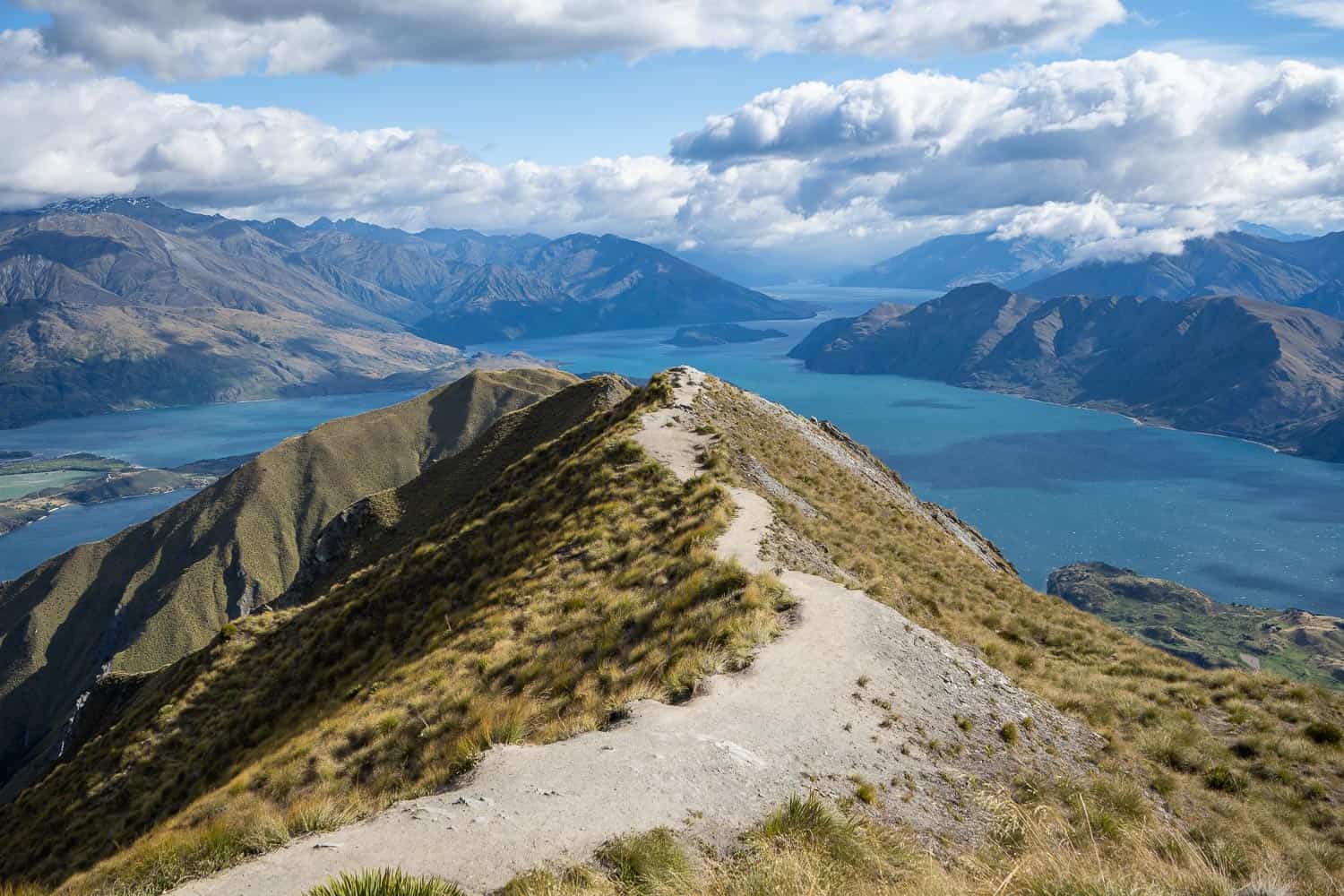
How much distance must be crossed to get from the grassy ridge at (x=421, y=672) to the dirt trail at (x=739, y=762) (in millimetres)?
1189

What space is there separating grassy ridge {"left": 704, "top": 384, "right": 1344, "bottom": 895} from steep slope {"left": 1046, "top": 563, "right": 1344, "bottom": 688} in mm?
168381

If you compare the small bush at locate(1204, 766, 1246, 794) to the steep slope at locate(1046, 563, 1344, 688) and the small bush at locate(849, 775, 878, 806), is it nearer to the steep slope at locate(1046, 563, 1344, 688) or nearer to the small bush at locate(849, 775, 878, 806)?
the small bush at locate(849, 775, 878, 806)

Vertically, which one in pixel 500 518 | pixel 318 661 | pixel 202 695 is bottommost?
pixel 202 695

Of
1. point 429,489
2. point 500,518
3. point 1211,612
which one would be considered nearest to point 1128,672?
point 500,518

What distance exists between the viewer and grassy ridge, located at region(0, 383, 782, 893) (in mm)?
15492

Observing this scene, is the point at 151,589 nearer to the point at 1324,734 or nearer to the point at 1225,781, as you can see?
the point at 1225,781

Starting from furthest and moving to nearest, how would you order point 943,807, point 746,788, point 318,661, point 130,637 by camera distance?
point 130,637 < point 318,661 < point 943,807 < point 746,788

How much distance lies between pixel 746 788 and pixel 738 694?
3.41 meters

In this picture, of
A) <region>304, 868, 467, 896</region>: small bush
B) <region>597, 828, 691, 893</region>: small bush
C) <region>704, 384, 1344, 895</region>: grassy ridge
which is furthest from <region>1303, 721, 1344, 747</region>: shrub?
<region>304, 868, 467, 896</region>: small bush

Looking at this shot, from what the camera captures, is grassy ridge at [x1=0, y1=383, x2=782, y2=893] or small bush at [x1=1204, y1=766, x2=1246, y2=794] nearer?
grassy ridge at [x1=0, y1=383, x2=782, y2=893]

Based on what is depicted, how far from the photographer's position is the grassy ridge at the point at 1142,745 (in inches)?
464

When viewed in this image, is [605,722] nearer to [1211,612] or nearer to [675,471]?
[675,471]

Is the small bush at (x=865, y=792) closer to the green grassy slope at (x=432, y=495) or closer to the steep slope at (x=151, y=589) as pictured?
the green grassy slope at (x=432, y=495)

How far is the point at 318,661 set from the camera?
30.1m
